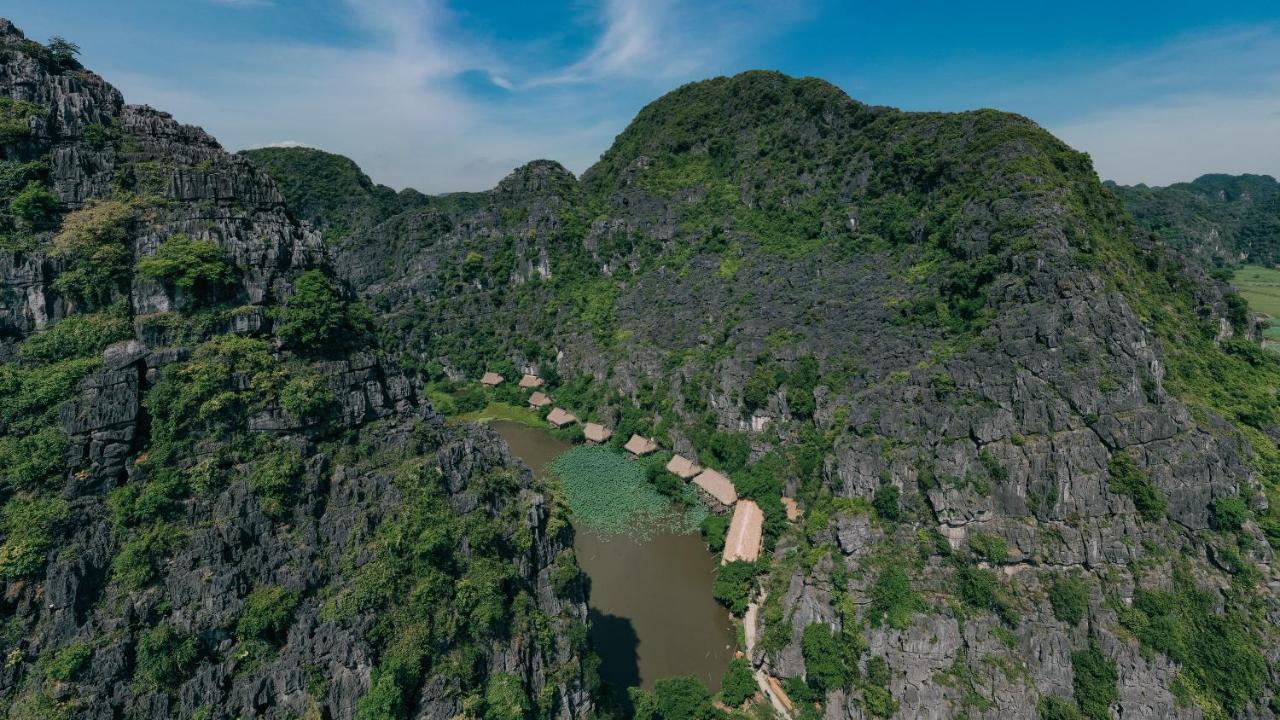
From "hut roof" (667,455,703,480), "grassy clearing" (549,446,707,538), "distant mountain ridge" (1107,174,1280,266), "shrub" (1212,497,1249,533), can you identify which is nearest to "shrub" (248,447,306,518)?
"grassy clearing" (549,446,707,538)

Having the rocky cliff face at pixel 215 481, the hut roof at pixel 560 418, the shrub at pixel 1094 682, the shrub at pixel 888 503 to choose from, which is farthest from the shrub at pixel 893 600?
the hut roof at pixel 560 418

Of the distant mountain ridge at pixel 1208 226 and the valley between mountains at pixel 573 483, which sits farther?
the distant mountain ridge at pixel 1208 226

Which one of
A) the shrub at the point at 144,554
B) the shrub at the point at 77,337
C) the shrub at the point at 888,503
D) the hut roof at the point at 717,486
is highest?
the shrub at the point at 77,337

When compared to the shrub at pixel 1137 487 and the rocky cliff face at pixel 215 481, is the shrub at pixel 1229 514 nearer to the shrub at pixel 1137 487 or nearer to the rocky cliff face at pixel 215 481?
the shrub at pixel 1137 487

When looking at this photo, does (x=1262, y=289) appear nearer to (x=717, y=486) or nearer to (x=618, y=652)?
(x=717, y=486)

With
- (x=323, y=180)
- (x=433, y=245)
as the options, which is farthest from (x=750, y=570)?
(x=323, y=180)

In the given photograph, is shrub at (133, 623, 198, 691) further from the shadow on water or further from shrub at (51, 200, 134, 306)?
the shadow on water
